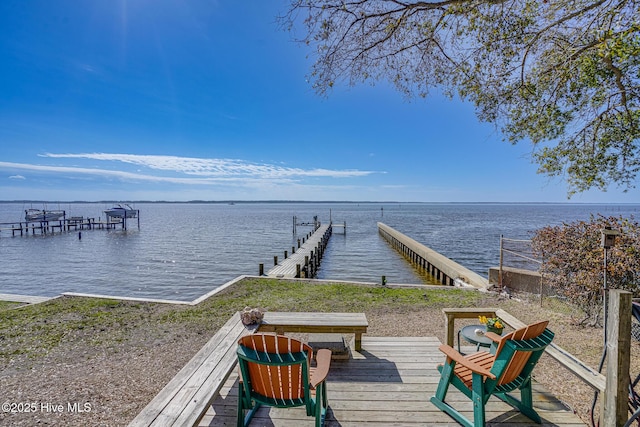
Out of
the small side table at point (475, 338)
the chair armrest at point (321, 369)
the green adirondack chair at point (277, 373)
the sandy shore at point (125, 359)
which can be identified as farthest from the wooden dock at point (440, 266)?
the green adirondack chair at point (277, 373)

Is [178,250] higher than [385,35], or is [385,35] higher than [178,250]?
[385,35]

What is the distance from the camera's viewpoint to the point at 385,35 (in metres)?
4.54

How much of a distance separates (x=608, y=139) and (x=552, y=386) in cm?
432

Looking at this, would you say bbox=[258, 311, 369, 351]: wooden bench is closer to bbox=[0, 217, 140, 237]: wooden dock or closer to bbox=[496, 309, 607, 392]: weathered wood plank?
bbox=[496, 309, 607, 392]: weathered wood plank

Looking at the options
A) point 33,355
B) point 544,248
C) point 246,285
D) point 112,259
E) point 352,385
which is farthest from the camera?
point 112,259

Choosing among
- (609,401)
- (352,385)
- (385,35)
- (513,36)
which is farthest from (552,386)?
(385,35)

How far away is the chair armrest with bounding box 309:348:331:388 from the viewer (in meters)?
2.40

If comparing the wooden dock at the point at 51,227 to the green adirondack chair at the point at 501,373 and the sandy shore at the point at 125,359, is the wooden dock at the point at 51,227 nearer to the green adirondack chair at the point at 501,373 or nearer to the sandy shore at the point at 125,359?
the sandy shore at the point at 125,359

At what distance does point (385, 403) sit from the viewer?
10.1 ft

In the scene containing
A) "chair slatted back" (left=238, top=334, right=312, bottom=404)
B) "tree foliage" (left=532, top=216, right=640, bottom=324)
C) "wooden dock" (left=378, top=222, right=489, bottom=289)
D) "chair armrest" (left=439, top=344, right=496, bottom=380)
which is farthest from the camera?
"wooden dock" (left=378, top=222, right=489, bottom=289)

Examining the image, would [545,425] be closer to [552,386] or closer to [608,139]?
[552,386]

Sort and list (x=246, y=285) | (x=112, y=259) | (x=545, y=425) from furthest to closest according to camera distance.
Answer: (x=112, y=259) < (x=246, y=285) < (x=545, y=425)

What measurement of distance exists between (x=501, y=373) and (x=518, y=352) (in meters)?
0.22

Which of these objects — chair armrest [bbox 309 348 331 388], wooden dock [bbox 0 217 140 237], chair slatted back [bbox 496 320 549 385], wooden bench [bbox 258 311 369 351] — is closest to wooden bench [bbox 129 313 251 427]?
wooden bench [bbox 258 311 369 351]
